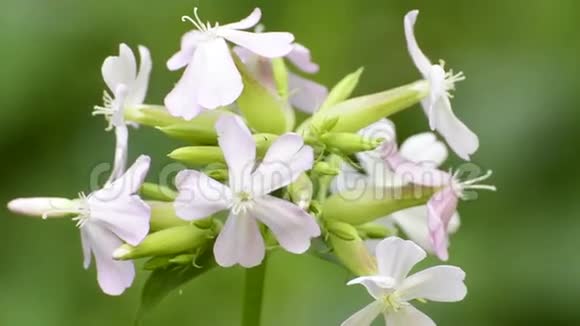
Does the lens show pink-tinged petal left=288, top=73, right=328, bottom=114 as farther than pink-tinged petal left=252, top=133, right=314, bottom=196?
Yes

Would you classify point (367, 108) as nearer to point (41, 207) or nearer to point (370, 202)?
point (370, 202)

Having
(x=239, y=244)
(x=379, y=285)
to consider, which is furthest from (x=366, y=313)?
(x=239, y=244)

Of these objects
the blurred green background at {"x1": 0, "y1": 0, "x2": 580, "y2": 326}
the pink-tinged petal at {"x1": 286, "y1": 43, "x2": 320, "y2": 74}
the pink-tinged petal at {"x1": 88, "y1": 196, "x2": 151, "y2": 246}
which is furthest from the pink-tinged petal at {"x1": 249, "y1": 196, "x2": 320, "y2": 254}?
the blurred green background at {"x1": 0, "y1": 0, "x2": 580, "y2": 326}

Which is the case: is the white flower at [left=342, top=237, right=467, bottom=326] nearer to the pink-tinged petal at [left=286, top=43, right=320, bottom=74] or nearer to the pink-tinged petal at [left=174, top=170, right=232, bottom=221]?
the pink-tinged petal at [left=174, top=170, right=232, bottom=221]

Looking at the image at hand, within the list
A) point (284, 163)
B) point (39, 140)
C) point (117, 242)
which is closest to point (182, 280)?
point (117, 242)

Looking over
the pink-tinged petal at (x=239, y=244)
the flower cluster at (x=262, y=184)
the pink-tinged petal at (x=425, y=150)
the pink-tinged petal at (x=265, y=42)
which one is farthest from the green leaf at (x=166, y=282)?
the pink-tinged petal at (x=425, y=150)

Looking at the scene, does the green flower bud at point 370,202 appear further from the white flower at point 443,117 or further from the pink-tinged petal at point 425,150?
the pink-tinged petal at point 425,150
